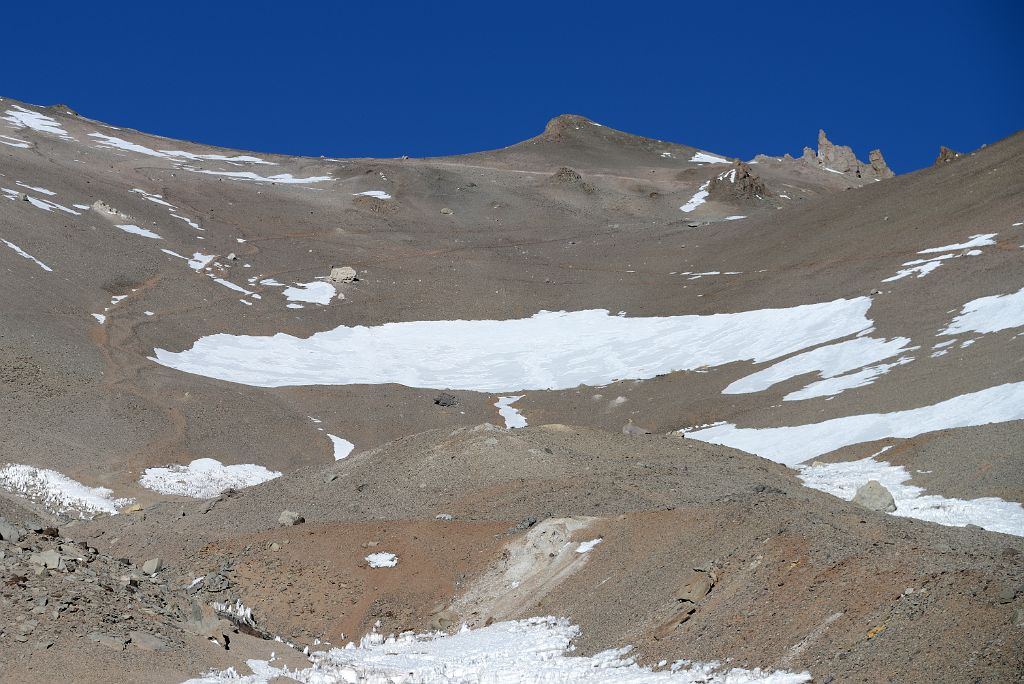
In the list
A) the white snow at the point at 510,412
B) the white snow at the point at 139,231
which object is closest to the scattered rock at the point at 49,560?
the white snow at the point at 510,412

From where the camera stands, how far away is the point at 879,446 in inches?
1312

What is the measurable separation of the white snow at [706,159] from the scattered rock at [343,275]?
7122cm

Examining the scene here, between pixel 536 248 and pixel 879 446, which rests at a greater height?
pixel 536 248

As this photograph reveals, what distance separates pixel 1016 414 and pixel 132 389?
113ft

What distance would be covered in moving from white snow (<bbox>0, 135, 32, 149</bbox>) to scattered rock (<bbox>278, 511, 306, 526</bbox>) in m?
74.5

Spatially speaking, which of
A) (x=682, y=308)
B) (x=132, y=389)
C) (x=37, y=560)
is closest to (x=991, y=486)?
(x=37, y=560)

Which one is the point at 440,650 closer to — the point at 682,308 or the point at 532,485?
the point at 532,485

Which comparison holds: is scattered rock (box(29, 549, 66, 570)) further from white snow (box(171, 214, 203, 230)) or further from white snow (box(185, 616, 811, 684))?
white snow (box(171, 214, 203, 230))

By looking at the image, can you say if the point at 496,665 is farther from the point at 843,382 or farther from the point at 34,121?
the point at 34,121

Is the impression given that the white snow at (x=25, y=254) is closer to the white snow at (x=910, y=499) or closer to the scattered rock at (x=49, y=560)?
the white snow at (x=910, y=499)

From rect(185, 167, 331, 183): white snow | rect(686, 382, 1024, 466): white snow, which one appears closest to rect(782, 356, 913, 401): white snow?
rect(686, 382, 1024, 466): white snow

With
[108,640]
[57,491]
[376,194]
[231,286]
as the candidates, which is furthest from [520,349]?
[108,640]

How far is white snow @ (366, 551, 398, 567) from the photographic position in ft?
72.3

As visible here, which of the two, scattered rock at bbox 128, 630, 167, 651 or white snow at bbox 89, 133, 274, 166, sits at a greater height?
white snow at bbox 89, 133, 274, 166
